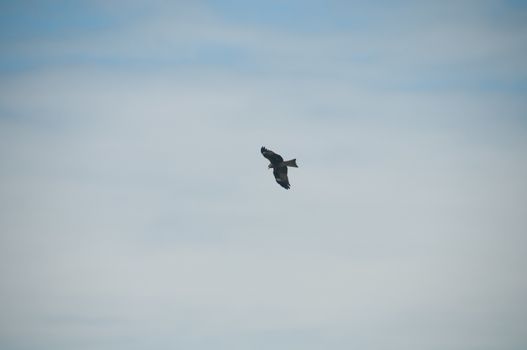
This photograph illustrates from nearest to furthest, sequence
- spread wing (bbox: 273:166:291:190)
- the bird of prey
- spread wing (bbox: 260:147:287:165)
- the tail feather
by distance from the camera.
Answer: the tail feather, spread wing (bbox: 260:147:287:165), the bird of prey, spread wing (bbox: 273:166:291:190)

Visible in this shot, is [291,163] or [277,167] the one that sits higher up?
[277,167]

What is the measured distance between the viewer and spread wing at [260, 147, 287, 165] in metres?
165

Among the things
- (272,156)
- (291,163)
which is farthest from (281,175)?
(291,163)

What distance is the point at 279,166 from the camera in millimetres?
165625

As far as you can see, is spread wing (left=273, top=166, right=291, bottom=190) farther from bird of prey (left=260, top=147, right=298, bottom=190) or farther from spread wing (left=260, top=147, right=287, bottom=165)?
spread wing (left=260, top=147, right=287, bottom=165)

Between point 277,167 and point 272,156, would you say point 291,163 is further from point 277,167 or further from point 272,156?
point 277,167

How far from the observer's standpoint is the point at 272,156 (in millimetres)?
165000

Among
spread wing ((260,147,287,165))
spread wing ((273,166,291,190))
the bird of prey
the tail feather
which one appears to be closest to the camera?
the tail feather

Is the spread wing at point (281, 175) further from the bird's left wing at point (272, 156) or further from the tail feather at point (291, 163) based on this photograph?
the tail feather at point (291, 163)

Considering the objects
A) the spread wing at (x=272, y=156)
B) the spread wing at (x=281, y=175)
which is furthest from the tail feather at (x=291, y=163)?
the spread wing at (x=281, y=175)

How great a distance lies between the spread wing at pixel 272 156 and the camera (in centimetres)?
16475

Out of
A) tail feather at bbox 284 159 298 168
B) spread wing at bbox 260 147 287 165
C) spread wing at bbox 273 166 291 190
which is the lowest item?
tail feather at bbox 284 159 298 168

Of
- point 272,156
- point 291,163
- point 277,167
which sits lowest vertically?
point 291,163

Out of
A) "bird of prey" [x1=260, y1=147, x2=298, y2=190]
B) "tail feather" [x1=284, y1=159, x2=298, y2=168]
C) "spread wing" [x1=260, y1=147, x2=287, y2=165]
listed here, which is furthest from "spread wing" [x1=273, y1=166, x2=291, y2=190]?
"tail feather" [x1=284, y1=159, x2=298, y2=168]
